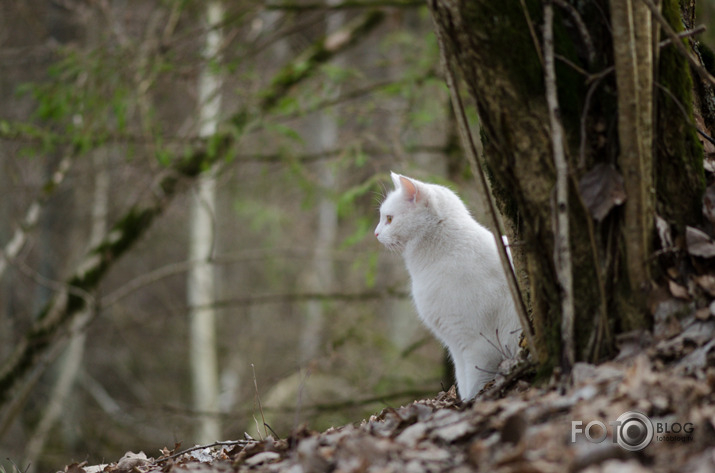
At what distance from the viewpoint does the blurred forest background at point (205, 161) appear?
6.43 metres

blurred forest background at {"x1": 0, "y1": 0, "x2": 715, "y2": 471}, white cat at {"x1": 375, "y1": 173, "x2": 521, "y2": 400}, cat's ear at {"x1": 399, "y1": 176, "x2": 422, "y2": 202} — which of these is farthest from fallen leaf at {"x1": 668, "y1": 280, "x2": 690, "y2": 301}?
blurred forest background at {"x1": 0, "y1": 0, "x2": 715, "y2": 471}

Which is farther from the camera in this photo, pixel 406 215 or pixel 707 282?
pixel 406 215

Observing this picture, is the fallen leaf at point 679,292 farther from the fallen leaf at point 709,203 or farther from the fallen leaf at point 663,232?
the fallen leaf at point 709,203

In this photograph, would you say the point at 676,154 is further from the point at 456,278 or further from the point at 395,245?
the point at 395,245

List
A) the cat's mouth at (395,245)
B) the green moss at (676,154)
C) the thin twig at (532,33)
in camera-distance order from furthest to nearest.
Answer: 1. the cat's mouth at (395,245)
2. the green moss at (676,154)
3. the thin twig at (532,33)

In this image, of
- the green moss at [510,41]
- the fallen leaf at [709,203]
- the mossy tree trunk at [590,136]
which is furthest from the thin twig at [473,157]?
the fallen leaf at [709,203]

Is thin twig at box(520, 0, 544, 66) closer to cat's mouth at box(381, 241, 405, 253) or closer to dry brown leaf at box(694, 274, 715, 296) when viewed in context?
dry brown leaf at box(694, 274, 715, 296)

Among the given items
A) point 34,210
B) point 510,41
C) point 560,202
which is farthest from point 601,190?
point 34,210

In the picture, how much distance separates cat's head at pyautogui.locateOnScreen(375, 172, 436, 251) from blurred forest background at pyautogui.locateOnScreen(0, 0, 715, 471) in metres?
1.13

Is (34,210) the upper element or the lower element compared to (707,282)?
upper

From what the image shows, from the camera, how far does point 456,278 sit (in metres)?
3.56

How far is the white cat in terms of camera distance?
11.4 ft

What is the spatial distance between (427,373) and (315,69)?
450cm

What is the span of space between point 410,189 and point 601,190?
1.79 m
